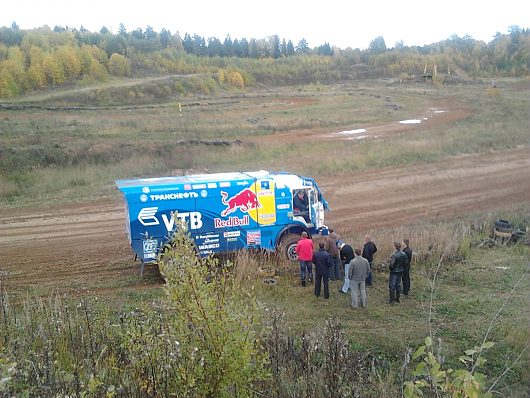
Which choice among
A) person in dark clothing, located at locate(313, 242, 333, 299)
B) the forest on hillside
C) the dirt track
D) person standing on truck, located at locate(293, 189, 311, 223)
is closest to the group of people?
person in dark clothing, located at locate(313, 242, 333, 299)

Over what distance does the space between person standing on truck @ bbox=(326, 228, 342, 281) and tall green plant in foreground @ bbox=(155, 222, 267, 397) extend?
8.90m

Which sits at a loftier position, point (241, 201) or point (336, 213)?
point (241, 201)

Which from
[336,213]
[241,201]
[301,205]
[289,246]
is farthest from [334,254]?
[336,213]

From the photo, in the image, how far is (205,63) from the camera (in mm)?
101938

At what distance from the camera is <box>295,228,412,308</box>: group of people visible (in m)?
12.1

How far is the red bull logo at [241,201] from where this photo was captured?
1466 cm

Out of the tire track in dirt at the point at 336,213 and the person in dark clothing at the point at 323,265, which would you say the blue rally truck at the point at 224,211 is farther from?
the person in dark clothing at the point at 323,265

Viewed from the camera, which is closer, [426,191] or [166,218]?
[166,218]

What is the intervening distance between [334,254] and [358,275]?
2.00 metres

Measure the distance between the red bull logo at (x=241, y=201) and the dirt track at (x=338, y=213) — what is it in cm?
343

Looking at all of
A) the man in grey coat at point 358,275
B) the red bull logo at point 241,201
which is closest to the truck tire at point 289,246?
the red bull logo at point 241,201

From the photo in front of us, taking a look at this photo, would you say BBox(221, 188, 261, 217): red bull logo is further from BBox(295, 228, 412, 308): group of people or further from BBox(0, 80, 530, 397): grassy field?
BBox(295, 228, 412, 308): group of people

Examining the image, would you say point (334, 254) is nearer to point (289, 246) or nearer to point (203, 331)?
point (289, 246)

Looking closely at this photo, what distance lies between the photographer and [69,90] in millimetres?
70125
